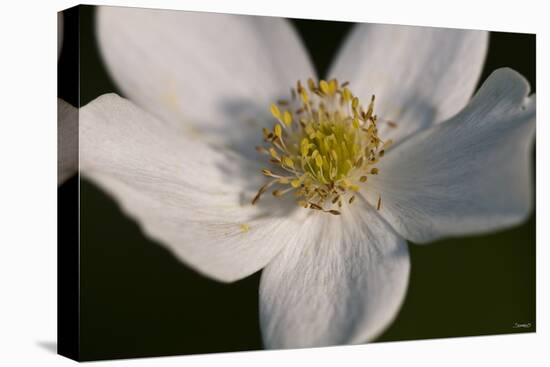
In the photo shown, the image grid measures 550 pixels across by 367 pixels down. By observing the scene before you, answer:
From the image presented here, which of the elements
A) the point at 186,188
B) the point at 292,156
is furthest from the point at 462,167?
the point at 186,188

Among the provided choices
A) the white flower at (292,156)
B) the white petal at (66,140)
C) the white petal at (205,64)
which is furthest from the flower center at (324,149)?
the white petal at (66,140)

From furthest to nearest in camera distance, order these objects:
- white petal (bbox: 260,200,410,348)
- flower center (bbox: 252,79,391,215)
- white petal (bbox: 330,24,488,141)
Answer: white petal (bbox: 330,24,488,141), flower center (bbox: 252,79,391,215), white petal (bbox: 260,200,410,348)

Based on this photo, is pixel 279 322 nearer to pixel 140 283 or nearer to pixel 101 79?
pixel 140 283

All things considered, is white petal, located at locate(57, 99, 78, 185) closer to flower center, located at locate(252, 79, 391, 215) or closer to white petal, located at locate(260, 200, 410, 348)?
flower center, located at locate(252, 79, 391, 215)

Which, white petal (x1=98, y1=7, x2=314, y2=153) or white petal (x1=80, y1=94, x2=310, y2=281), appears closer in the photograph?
white petal (x1=80, y1=94, x2=310, y2=281)

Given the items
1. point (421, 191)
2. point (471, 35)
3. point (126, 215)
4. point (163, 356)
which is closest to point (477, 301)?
point (421, 191)
